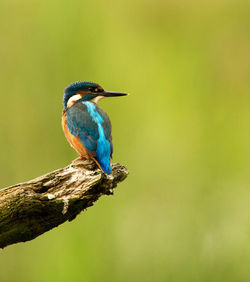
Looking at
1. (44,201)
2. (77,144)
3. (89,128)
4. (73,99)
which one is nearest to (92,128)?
(89,128)

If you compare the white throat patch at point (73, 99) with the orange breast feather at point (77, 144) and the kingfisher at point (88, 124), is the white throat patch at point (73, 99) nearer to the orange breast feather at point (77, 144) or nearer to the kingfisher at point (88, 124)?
the kingfisher at point (88, 124)

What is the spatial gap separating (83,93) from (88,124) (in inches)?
16.6

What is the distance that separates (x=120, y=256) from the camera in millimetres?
5234

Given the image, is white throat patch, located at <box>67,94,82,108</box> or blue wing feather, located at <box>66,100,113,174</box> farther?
white throat patch, located at <box>67,94,82,108</box>

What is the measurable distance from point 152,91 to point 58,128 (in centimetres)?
153

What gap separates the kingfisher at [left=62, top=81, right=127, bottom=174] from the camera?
355cm

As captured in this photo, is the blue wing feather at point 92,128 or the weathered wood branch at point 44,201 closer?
the weathered wood branch at point 44,201

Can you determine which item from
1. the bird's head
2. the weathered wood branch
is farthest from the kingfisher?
the weathered wood branch

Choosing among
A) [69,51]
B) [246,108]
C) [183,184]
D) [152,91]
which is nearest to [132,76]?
[152,91]

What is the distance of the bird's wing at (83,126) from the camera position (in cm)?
360

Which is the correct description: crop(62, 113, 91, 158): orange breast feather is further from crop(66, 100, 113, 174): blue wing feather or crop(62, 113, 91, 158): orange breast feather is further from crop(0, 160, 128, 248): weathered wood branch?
crop(0, 160, 128, 248): weathered wood branch

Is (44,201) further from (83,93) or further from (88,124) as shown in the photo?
(83,93)

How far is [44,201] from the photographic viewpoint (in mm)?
2592

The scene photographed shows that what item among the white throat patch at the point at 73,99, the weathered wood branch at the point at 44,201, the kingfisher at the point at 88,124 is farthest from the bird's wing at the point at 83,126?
the weathered wood branch at the point at 44,201
